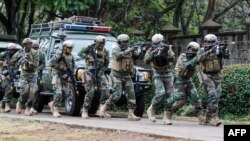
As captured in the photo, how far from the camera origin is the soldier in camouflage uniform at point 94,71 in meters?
13.9

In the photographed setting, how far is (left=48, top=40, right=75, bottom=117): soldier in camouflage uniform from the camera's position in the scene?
46.6 ft

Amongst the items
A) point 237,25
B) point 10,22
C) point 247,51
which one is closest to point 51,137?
point 247,51

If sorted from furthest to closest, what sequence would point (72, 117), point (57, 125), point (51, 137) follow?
point (72, 117) < point (57, 125) < point (51, 137)

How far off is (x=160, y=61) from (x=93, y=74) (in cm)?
209

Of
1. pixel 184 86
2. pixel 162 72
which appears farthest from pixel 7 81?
pixel 184 86

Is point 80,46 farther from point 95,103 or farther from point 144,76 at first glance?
point 144,76

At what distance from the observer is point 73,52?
50.0 feet

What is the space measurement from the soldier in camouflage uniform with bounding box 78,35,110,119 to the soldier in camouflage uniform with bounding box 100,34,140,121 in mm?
320

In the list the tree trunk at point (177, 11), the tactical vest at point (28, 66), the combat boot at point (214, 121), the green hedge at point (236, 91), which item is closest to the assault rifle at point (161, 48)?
the combat boot at point (214, 121)

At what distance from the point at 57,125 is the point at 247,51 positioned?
638 cm

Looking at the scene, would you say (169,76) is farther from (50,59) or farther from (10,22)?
(10,22)

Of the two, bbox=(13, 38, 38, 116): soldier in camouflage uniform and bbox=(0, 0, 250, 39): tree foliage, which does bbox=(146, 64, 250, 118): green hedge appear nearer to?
bbox=(13, 38, 38, 116): soldier in camouflage uniform

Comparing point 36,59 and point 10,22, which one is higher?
point 10,22

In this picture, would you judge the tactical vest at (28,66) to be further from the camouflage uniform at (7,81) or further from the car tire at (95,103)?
the car tire at (95,103)
